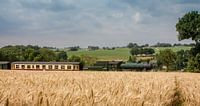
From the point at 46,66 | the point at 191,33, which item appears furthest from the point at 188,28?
the point at 46,66

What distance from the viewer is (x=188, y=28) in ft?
302

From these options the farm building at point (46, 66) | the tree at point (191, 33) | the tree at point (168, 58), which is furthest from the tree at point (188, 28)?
the tree at point (168, 58)

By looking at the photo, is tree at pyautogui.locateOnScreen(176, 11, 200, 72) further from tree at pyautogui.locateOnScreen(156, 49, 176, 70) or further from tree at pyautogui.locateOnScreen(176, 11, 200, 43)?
tree at pyautogui.locateOnScreen(156, 49, 176, 70)

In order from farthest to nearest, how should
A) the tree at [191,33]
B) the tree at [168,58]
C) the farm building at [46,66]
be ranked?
the tree at [168,58], the farm building at [46,66], the tree at [191,33]

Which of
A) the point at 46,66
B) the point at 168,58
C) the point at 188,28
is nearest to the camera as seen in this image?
the point at 188,28

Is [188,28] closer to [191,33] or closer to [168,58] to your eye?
[191,33]

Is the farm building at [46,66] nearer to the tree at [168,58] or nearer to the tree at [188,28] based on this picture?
the tree at [188,28]

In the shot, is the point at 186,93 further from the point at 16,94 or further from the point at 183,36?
the point at 183,36

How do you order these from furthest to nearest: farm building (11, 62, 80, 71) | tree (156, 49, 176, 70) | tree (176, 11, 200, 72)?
1. tree (156, 49, 176, 70)
2. farm building (11, 62, 80, 71)
3. tree (176, 11, 200, 72)

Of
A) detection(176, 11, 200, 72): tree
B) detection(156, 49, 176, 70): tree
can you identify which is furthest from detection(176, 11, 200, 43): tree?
detection(156, 49, 176, 70): tree

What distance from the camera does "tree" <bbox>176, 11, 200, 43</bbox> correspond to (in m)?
91.9

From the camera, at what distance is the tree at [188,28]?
9194 cm

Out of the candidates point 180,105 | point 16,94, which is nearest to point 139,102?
point 16,94

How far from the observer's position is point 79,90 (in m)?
8.38
